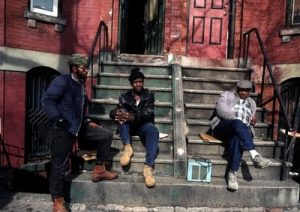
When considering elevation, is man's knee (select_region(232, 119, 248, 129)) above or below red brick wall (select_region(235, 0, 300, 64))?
below

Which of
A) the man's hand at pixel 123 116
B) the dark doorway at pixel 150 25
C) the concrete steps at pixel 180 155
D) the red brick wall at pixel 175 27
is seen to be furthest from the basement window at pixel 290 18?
the man's hand at pixel 123 116

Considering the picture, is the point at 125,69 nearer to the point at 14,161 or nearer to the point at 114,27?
the point at 114,27

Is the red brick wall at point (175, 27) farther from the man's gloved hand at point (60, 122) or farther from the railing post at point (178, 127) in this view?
the man's gloved hand at point (60, 122)

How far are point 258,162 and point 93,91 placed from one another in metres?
3.52

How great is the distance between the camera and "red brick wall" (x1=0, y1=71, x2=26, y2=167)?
21.9ft

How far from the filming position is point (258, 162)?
16.2 feet

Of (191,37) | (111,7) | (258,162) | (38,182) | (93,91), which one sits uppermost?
(111,7)

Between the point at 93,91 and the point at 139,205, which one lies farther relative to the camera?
the point at 93,91

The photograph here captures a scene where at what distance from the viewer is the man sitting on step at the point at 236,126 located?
4996mm

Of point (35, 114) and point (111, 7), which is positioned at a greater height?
point (111, 7)

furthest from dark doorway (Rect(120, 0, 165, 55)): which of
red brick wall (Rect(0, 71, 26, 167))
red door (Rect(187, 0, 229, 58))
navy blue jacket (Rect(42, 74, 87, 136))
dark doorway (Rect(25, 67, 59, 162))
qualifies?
navy blue jacket (Rect(42, 74, 87, 136))

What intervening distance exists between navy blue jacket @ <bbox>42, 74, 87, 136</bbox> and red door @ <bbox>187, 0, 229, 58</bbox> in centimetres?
489

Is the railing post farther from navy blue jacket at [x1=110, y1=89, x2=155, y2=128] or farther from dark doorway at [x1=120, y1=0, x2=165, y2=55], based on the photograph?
dark doorway at [x1=120, y1=0, x2=165, y2=55]

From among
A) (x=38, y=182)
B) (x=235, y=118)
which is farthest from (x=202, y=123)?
(x=38, y=182)
